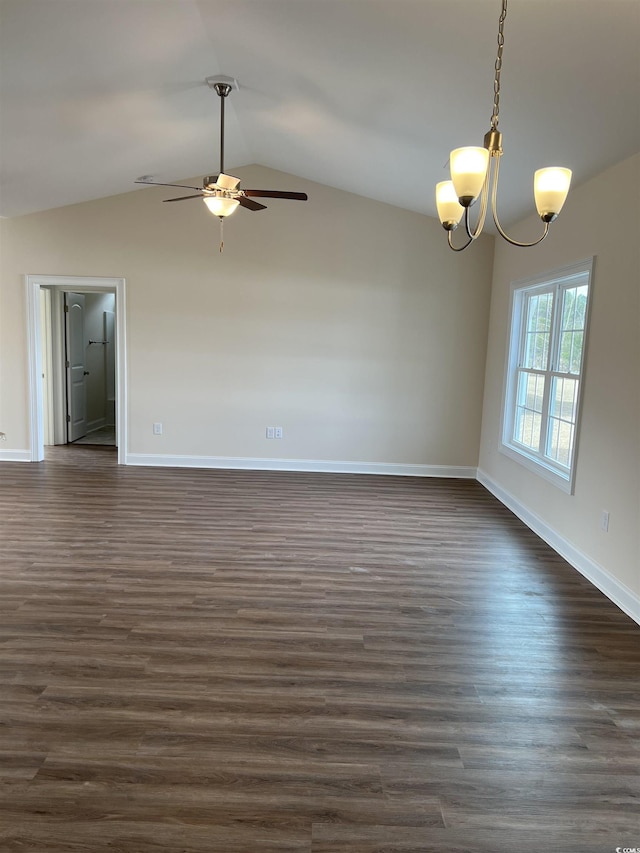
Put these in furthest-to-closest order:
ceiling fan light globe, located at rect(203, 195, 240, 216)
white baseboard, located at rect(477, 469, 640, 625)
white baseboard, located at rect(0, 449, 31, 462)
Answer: white baseboard, located at rect(0, 449, 31, 462)
ceiling fan light globe, located at rect(203, 195, 240, 216)
white baseboard, located at rect(477, 469, 640, 625)

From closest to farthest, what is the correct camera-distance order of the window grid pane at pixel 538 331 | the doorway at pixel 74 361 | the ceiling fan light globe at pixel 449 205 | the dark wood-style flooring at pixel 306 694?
the dark wood-style flooring at pixel 306 694 < the ceiling fan light globe at pixel 449 205 < the window grid pane at pixel 538 331 < the doorway at pixel 74 361

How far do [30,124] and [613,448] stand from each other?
461 centimetres

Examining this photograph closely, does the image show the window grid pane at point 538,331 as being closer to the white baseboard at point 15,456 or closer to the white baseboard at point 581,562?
the white baseboard at point 581,562

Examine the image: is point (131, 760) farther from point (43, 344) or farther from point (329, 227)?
point (43, 344)

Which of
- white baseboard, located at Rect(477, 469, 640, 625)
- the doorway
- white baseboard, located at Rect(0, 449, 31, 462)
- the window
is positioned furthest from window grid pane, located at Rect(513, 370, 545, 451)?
white baseboard, located at Rect(0, 449, 31, 462)

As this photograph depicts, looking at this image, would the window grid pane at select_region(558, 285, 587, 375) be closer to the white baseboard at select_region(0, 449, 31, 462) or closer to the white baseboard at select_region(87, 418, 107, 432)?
the white baseboard at select_region(0, 449, 31, 462)

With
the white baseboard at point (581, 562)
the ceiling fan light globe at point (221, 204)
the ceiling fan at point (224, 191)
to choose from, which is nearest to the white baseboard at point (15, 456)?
the ceiling fan at point (224, 191)

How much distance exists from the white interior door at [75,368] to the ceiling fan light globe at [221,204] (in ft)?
13.4

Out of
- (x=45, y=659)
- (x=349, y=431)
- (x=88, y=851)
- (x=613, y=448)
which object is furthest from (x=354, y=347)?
(x=88, y=851)

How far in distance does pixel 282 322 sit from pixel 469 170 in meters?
4.16

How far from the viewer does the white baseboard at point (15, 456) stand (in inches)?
241

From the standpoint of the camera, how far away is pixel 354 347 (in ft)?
19.6

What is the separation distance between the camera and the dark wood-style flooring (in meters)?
1.68

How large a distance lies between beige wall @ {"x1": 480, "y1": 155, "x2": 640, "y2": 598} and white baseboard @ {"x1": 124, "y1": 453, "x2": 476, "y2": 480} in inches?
74.3
